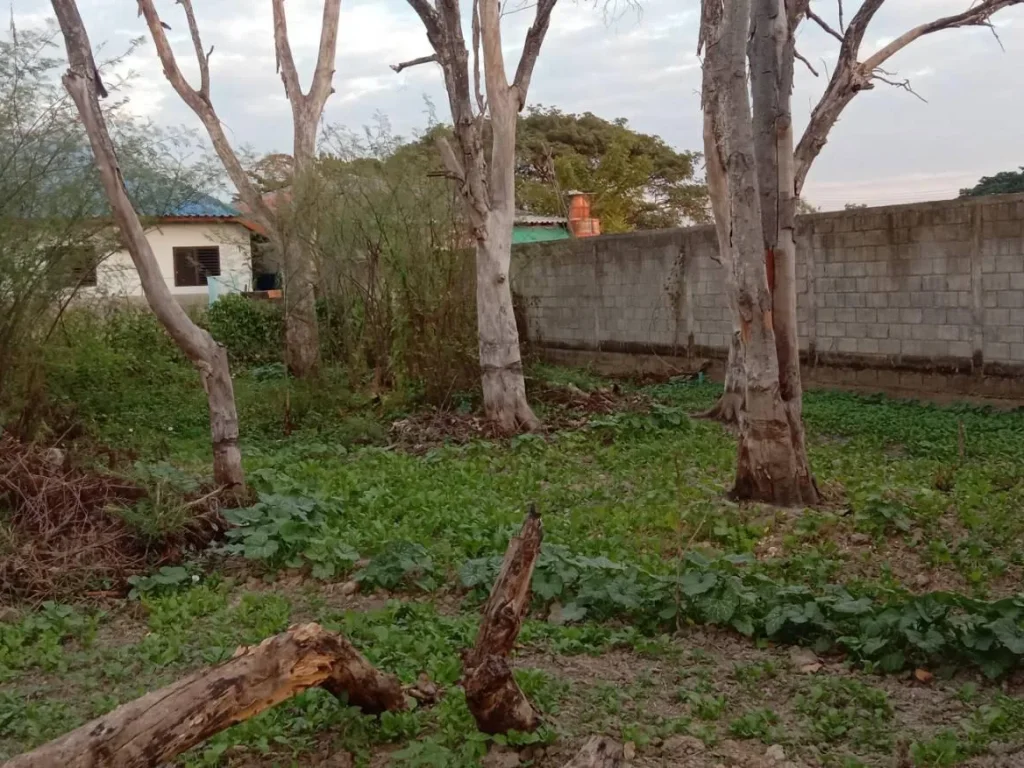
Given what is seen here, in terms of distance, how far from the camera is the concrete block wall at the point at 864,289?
997 cm

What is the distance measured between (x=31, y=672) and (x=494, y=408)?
21.0 ft

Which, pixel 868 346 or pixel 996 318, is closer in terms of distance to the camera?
pixel 996 318

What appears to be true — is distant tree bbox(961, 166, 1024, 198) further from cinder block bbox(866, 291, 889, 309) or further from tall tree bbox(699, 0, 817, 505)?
tall tree bbox(699, 0, 817, 505)

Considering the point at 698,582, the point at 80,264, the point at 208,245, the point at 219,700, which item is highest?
the point at 208,245

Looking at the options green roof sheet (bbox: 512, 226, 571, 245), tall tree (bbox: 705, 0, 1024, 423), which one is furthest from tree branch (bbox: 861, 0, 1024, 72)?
green roof sheet (bbox: 512, 226, 571, 245)

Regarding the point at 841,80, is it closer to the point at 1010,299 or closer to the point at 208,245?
the point at 1010,299

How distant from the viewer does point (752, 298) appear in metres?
6.51

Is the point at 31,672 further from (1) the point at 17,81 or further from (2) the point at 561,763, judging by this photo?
(1) the point at 17,81

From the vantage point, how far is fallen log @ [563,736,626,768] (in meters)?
2.72

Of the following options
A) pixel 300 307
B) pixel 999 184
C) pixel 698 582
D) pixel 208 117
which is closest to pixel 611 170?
pixel 999 184

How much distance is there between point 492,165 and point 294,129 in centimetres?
682

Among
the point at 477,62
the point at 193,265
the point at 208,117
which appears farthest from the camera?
the point at 193,265

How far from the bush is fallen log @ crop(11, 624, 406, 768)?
14.4 metres

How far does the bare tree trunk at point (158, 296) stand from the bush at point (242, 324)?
34.3 ft
